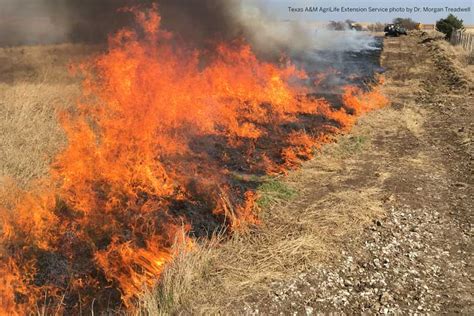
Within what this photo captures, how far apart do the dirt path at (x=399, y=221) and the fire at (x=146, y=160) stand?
1.31 metres

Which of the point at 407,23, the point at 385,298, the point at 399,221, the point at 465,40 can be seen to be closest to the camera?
the point at 385,298

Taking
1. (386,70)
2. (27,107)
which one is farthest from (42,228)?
(386,70)

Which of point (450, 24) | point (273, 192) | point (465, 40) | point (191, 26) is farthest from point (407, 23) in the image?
point (273, 192)

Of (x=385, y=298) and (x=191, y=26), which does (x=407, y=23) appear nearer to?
(x=191, y=26)

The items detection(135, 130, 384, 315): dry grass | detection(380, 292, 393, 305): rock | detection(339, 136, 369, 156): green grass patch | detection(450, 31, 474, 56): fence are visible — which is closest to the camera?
detection(135, 130, 384, 315): dry grass

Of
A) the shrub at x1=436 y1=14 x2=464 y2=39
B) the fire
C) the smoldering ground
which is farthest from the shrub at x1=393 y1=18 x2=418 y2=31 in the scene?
the fire

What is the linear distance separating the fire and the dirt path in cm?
131

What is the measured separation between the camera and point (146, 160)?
7.75m

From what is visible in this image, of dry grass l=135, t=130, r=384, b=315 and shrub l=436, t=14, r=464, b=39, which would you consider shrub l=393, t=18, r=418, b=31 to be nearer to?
shrub l=436, t=14, r=464, b=39

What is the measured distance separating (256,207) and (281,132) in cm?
436

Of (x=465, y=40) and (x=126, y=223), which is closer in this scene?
(x=126, y=223)

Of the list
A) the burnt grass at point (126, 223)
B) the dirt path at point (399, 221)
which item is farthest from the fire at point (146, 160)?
the dirt path at point (399, 221)

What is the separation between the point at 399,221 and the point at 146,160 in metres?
4.84

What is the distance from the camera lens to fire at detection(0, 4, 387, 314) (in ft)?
17.7
